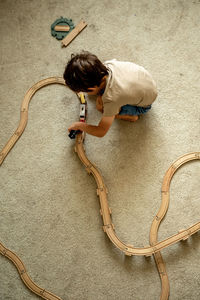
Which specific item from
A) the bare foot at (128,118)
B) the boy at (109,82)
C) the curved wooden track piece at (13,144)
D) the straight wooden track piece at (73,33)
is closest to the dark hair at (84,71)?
the boy at (109,82)

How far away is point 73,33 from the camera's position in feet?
6.21

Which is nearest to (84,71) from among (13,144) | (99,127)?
(99,127)

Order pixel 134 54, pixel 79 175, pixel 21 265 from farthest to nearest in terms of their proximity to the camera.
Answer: pixel 134 54
pixel 79 175
pixel 21 265

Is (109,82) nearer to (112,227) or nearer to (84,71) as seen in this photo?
(84,71)

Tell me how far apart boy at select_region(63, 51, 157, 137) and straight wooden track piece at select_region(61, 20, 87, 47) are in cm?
66

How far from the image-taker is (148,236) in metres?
1.62

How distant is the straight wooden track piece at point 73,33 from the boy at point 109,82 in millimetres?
660

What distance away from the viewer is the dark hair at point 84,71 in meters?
1.22

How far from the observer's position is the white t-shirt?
4.22ft

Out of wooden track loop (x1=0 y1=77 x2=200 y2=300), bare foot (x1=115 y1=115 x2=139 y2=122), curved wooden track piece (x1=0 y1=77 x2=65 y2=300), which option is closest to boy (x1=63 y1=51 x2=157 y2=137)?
bare foot (x1=115 y1=115 x2=139 y2=122)

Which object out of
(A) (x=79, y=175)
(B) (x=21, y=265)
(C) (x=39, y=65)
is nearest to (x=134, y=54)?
(C) (x=39, y=65)

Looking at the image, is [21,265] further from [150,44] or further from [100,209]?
[150,44]

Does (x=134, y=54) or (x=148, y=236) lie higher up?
(x=134, y=54)

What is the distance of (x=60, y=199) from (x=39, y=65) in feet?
3.21
